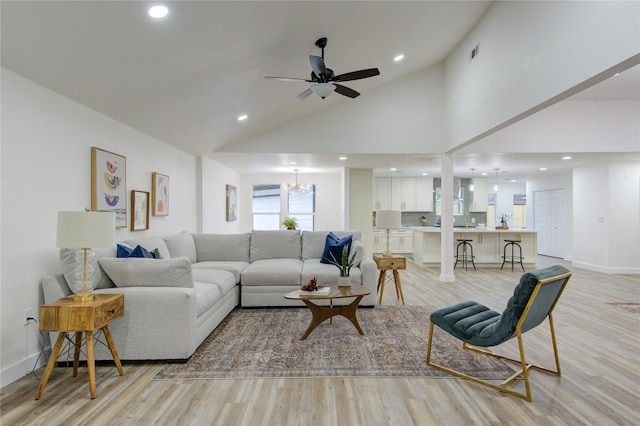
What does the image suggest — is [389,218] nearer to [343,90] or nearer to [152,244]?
[343,90]

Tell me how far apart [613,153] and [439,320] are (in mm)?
5978

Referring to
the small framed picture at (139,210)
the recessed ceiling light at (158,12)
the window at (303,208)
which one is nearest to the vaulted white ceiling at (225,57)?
the recessed ceiling light at (158,12)

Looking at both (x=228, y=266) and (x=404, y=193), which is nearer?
(x=228, y=266)

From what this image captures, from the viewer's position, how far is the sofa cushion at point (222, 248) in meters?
5.35

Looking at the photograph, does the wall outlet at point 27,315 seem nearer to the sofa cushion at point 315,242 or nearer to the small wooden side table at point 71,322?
the small wooden side table at point 71,322

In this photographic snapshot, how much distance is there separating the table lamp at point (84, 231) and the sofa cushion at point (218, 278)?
4.34 feet

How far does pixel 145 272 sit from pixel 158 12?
81.9 inches

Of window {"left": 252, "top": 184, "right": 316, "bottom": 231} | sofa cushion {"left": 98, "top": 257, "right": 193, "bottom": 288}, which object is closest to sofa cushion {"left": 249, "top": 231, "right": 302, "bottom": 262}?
sofa cushion {"left": 98, "top": 257, "right": 193, "bottom": 288}

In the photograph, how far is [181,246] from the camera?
486cm

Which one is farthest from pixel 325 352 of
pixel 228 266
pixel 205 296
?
pixel 228 266

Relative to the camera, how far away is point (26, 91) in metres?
2.74

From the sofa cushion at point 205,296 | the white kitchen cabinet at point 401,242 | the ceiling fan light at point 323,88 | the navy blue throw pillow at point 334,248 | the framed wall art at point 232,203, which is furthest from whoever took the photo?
the white kitchen cabinet at point 401,242

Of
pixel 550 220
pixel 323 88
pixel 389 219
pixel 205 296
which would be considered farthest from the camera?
pixel 550 220

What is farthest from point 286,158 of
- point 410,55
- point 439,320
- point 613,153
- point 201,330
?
point 613,153
